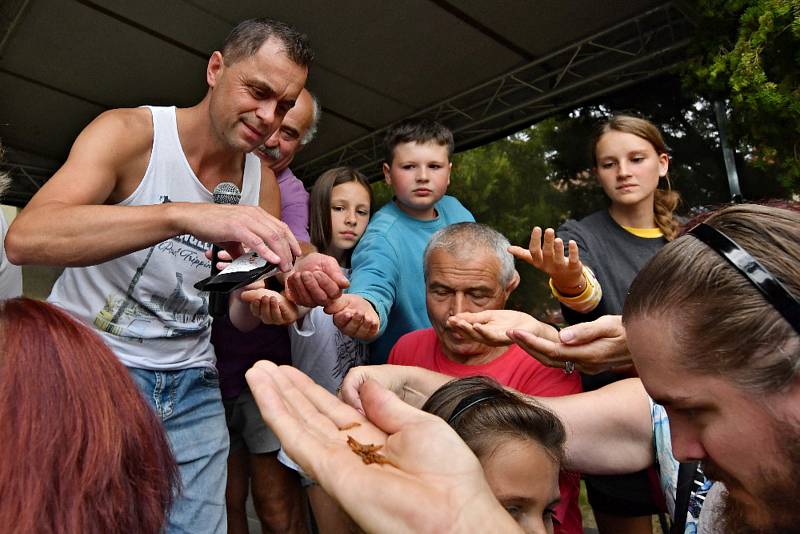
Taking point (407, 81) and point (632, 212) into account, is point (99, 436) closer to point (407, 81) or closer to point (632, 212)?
point (632, 212)

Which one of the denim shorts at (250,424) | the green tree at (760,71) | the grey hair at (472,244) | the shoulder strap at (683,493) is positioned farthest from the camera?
the green tree at (760,71)

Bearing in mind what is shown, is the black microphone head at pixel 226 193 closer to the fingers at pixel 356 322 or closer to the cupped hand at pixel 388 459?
the fingers at pixel 356 322

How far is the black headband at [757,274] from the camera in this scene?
38.6 inches

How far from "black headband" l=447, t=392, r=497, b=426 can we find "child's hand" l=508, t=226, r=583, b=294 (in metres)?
0.50

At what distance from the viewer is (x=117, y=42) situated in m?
5.74

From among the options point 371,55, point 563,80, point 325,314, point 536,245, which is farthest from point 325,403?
point 563,80

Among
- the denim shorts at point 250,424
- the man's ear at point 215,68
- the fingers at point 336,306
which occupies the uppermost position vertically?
the man's ear at point 215,68

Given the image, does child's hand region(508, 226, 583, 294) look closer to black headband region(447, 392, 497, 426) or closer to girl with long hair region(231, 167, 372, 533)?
black headband region(447, 392, 497, 426)

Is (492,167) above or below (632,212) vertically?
above

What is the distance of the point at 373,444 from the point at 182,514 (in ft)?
3.85

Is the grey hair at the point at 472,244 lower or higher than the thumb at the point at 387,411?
higher

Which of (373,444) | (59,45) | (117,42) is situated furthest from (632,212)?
Answer: (59,45)

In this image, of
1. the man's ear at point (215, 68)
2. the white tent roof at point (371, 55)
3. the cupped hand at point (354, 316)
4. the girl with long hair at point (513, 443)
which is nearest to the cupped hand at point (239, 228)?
the cupped hand at point (354, 316)

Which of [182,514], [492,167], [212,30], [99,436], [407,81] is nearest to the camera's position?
[99,436]
